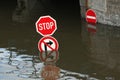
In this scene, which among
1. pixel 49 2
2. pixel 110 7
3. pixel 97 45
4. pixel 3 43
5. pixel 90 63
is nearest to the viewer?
pixel 90 63

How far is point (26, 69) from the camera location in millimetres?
13492

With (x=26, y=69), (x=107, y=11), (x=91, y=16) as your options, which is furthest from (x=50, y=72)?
(x=91, y=16)

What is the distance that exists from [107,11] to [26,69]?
6.87 metres

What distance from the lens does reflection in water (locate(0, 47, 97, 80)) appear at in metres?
12.7

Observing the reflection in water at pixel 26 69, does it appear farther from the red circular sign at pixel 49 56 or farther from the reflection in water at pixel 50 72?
the red circular sign at pixel 49 56

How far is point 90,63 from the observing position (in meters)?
14.1

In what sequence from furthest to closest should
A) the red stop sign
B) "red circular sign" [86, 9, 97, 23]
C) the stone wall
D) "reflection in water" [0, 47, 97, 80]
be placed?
"red circular sign" [86, 9, 97, 23] < the stone wall < the red stop sign < "reflection in water" [0, 47, 97, 80]

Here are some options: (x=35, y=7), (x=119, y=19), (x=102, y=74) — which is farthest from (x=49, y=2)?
(x=102, y=74)

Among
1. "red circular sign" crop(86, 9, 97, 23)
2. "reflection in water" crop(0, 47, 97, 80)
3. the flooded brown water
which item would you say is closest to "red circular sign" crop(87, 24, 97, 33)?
the flooded brown water

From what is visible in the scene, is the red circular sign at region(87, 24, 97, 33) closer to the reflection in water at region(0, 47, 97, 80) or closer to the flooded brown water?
the flooded brown water

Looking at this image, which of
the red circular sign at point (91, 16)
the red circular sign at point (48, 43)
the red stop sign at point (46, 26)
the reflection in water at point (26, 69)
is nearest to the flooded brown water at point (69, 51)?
the reflection in water at point (26, 69)

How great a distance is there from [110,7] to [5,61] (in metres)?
6.65

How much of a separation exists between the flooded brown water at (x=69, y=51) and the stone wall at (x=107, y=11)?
32 cm

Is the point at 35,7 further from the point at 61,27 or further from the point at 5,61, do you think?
the point at 5,61
